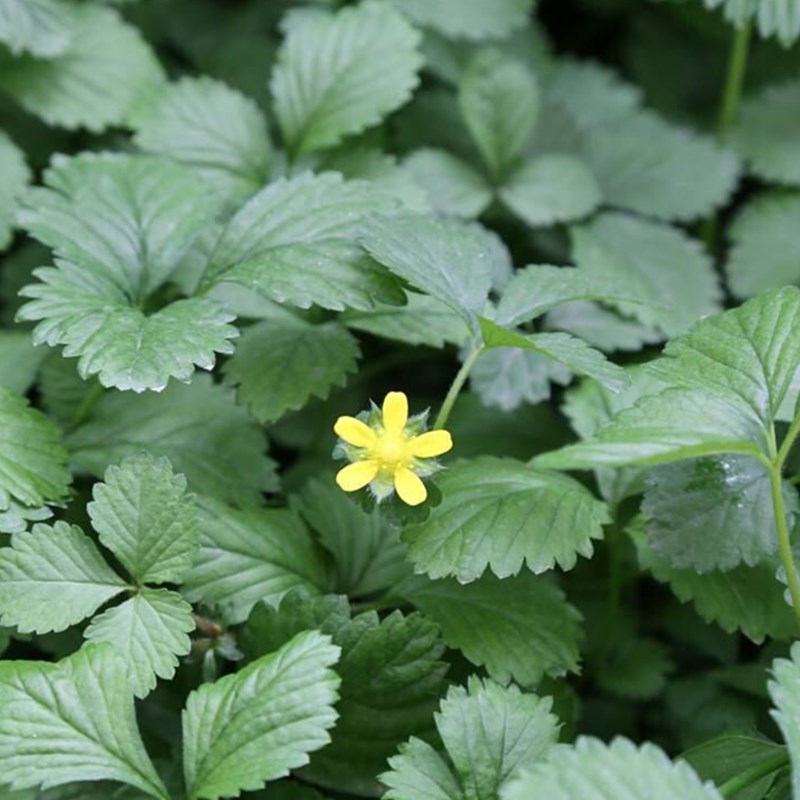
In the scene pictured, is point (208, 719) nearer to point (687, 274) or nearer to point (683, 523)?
point (683, 523)

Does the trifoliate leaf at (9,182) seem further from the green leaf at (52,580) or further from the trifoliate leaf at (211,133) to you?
the green leaf at (52,580)

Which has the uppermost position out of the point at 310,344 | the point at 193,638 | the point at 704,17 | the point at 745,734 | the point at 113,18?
the point at 704,17

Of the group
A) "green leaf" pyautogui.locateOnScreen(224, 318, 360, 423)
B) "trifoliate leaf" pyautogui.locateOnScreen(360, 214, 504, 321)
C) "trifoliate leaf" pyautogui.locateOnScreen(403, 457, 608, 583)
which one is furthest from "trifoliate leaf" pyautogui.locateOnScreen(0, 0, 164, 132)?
"trifoliate leaf" pyautogui.locateOnScreen(403, 457, 608, 583)

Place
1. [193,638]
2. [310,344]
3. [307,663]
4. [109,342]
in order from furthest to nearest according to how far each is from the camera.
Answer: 1. [310,344]
2. [193,638]
3. [109,342]
4. [307,663]

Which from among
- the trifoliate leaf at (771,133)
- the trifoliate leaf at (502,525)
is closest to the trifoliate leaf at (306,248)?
the trifoliate leaf at (502,525)

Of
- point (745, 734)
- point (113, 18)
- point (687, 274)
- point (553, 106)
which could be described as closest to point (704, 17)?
point (553, 106)

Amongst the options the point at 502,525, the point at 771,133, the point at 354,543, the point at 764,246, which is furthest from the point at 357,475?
the point at 771,133
